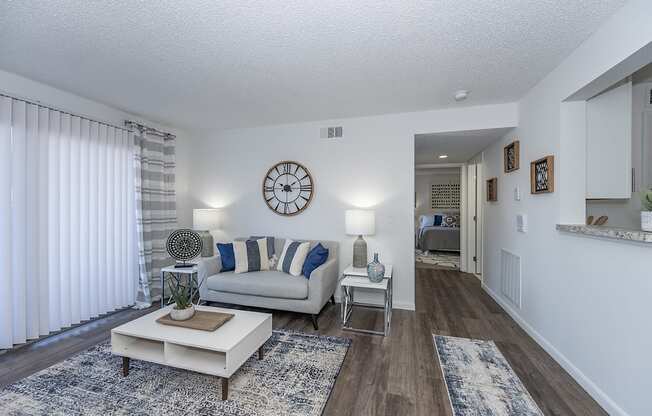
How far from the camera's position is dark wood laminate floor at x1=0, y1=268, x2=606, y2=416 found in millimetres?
1745

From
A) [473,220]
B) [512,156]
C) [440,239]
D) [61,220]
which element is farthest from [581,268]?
[440,239]

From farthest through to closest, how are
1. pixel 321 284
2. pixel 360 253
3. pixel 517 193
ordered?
1. pixel 360 253
2. pixel 517 193
3. pixel 321 284

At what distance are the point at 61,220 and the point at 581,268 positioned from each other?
4540mm

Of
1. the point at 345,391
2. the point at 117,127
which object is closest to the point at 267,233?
the point at 117,127

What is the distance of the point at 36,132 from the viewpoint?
8.26 ft

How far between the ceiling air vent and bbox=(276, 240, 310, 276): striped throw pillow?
1.44 m

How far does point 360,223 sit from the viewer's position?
10.3 feet

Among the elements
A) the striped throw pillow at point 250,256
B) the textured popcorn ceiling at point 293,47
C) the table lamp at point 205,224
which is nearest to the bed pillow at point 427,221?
the textured popcorn ceiling at point 293,47

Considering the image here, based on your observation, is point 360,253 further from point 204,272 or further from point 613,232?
point 613,232

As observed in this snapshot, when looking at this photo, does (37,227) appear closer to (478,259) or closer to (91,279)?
(91,279)

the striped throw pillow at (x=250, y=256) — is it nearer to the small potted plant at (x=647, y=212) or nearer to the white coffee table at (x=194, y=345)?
the white coffee table at (x=194, y=345)

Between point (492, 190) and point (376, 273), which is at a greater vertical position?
point (492, 190)

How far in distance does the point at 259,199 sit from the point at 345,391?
2.73 metres

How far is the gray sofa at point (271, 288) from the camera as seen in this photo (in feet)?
9.23
